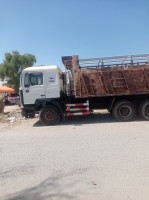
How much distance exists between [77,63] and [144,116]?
411 centimetres

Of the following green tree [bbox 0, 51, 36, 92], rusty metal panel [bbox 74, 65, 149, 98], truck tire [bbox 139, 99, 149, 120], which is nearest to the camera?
rusty metal panel [bbox 74, 65, 149, 98]

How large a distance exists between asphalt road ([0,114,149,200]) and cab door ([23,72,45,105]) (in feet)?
8.15

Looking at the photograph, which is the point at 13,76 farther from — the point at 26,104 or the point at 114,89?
the point at 114,89

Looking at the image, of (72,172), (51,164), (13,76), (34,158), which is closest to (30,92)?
(34,158)

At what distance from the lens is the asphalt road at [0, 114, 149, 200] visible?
231 centimetres

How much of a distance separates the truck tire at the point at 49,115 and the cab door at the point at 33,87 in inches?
25.1

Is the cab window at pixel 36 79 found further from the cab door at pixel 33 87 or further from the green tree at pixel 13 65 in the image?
the green tree at pixel 13 65

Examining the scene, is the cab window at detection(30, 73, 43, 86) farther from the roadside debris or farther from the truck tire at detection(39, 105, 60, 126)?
the roadside debris

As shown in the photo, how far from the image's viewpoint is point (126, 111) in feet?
23.6

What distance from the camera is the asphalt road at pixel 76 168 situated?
91.0 inches

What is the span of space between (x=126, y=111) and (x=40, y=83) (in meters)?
4.37

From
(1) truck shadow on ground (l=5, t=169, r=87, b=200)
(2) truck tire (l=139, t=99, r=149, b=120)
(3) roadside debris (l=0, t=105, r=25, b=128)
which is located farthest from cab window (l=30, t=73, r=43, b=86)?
(2) truck tire (l=139, t=99, r=149, b=120)

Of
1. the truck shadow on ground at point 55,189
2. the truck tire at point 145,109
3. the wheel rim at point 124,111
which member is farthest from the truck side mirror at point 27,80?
the truck tire at point 145,109

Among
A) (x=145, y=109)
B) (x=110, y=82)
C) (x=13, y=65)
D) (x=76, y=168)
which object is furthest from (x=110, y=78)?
(x=13, y=65)
